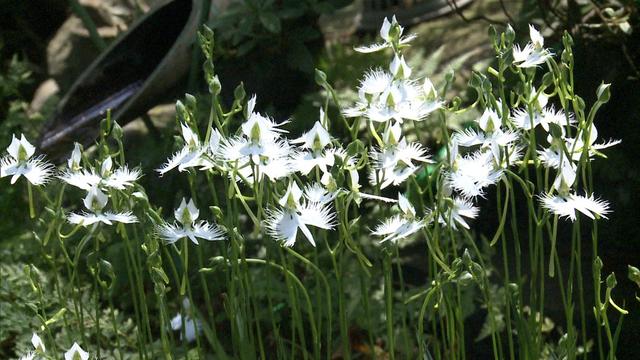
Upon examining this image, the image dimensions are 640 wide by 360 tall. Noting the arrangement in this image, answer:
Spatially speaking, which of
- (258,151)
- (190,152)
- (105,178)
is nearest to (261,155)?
(258,151)

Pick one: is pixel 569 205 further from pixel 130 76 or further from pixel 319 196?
pixel 130 76

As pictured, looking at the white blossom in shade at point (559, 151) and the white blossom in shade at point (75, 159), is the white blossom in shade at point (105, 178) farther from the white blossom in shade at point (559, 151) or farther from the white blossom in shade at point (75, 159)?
the white blossom in shade at point (559, 151)

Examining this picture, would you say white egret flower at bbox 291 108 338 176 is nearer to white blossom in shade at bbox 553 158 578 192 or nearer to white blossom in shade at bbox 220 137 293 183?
white blossom in shade at bbox 220 137 293 183

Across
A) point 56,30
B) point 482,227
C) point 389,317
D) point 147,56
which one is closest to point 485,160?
point 389,317

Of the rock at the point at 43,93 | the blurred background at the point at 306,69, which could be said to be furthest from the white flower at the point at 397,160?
the rock at the point at 43,93

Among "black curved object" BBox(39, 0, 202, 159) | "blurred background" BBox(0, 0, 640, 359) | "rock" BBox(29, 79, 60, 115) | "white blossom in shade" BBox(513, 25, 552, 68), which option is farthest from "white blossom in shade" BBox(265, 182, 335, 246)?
"rock" BBox(29, 79, 60, 115)
